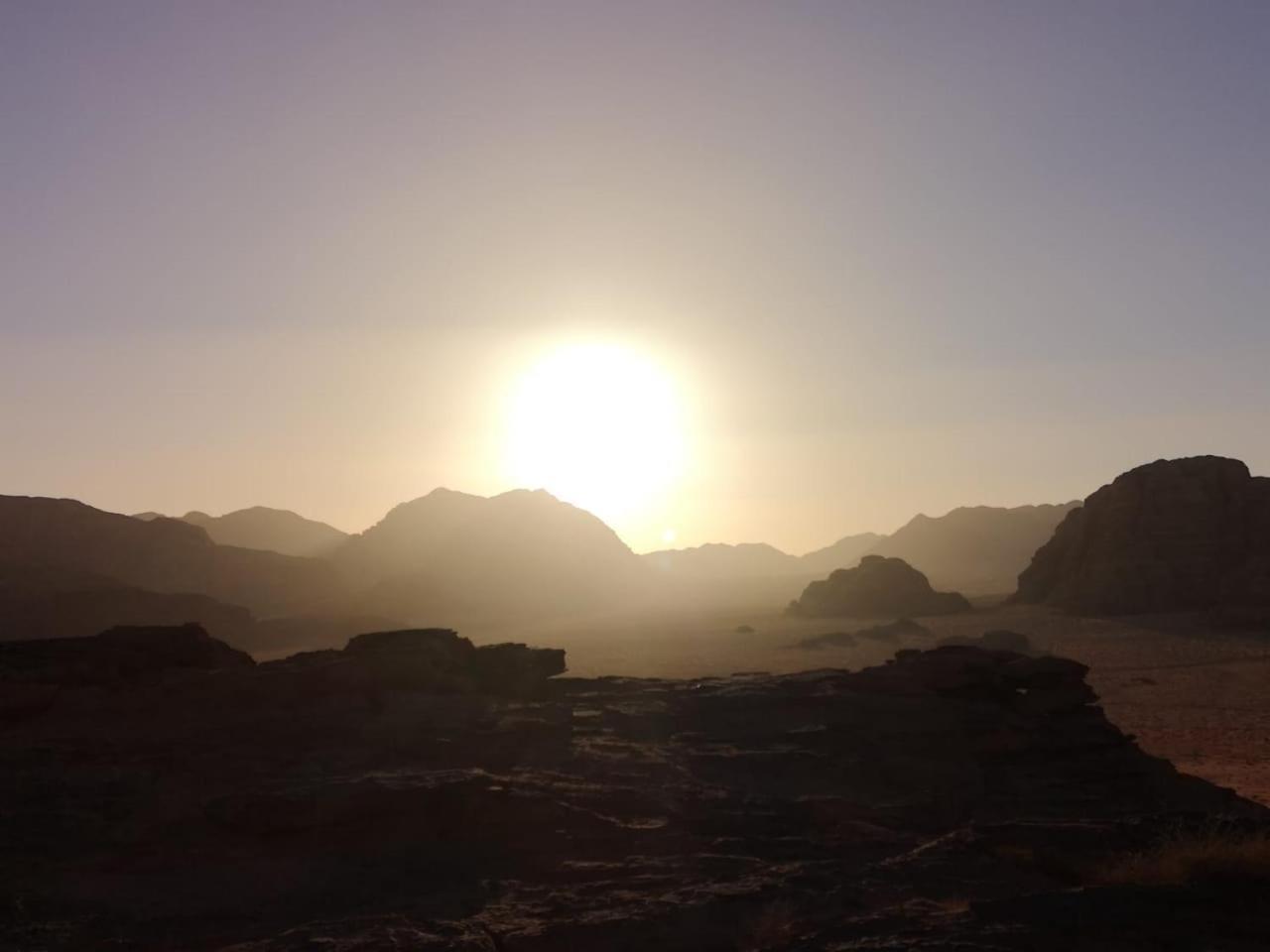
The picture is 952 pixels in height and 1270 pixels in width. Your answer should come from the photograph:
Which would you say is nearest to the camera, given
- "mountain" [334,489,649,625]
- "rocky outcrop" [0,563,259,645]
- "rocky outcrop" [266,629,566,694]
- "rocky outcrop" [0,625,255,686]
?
"rocky outcrop" [0,625,255,686]

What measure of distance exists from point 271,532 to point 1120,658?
467ft

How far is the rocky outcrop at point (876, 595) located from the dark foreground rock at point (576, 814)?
5374 centimetres

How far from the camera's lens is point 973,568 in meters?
178

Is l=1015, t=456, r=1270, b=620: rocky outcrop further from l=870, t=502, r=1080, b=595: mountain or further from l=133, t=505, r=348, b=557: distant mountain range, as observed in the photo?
l=133, t=505, r=348, b=557: distant mountain range

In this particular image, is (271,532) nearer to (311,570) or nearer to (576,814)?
(311,570)

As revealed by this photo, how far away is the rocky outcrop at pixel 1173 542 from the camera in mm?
57594

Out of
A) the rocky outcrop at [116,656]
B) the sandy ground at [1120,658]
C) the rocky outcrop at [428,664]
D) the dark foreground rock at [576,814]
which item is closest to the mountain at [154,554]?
the sandy ground at [1120,658]

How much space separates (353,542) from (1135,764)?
11566 centimetres

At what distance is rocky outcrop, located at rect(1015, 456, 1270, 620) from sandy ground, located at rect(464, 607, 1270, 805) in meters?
3.69

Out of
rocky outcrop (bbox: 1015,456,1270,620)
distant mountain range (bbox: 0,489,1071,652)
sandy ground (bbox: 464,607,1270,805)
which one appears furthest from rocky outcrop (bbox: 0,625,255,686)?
rocky outcrop (bbox: 1015,456,1270,620)

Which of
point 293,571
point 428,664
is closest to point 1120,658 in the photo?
point 428,664

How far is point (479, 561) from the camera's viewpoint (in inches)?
4291

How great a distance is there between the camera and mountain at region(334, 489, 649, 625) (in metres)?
91.3

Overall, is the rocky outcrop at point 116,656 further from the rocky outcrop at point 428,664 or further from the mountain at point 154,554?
the mountain at point 154,554
